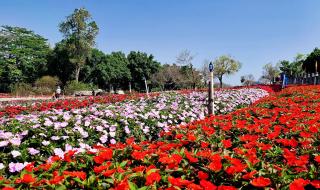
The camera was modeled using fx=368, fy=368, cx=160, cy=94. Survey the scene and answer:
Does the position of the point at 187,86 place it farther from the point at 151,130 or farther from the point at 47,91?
the point at 151,130

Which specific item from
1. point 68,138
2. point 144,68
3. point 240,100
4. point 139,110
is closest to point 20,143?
point 68,138

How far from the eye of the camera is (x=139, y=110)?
728 cm

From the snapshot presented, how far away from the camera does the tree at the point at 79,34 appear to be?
44812 millimetres

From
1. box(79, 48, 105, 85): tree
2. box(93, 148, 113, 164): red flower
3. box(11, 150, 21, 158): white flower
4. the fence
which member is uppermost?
box(79, 48, 105, 85): tree

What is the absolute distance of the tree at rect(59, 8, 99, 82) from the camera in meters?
44.8

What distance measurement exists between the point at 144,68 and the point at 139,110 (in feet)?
169

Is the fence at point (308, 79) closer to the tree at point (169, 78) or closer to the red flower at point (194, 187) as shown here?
the tree at point (169, 78)

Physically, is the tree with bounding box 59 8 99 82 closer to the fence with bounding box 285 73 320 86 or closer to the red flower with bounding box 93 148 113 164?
the fence with bounding box 285 73 320 86

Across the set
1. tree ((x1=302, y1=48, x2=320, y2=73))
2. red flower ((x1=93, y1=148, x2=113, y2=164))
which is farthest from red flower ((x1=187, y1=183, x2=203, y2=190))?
tree ((x1=302, y1=48, x2=320, y2=73))

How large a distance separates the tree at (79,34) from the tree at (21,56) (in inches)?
443

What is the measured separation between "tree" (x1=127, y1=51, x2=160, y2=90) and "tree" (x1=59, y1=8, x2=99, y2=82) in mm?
13361

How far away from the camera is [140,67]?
58500mm

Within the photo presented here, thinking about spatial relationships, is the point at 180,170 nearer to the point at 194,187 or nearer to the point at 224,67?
the point at 194,187

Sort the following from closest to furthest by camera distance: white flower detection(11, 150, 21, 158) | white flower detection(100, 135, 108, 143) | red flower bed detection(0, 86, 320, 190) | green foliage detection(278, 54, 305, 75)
A: 1. red flower bed detection(0, 86, 320, 190)
2. white flower detection(11, 150, 21, 158)
3. white flower detection(100, 135, 108, 143)
4. green foliage detection(278, 54, 305, 75)
